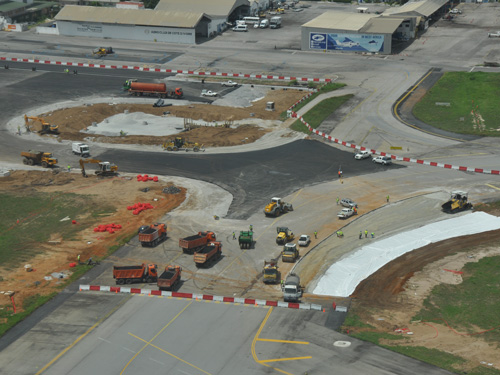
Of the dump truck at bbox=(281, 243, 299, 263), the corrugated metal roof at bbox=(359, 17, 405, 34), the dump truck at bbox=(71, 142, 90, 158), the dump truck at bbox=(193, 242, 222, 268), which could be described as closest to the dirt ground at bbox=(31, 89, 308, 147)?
the dump truck at bbox=(71, 142, 90, 158)

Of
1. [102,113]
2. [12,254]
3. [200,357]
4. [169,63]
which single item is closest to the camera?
[200,357]

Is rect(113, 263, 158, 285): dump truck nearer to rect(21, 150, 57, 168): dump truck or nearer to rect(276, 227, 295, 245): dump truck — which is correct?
rect(276, 227, 295, 245): dump truck

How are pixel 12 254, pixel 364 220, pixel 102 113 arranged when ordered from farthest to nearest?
pixel 102 113 < pixel 364 220 < pixel 12 254

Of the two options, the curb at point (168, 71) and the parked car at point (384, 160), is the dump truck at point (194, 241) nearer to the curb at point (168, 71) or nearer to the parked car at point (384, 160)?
the parked car at point (384, 160)

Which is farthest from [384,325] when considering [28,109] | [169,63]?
[169,63]

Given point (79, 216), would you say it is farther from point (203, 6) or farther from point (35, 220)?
point (203, 6)

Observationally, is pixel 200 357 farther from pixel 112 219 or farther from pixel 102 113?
pixel 102 113
